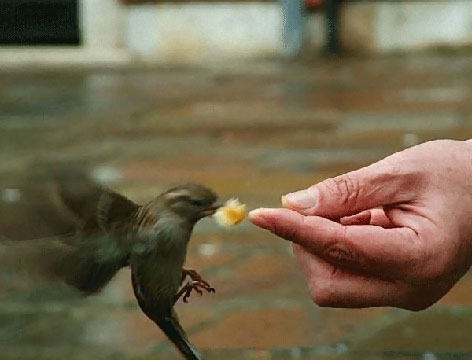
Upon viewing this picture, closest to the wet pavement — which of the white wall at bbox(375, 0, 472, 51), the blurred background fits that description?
the blurred background

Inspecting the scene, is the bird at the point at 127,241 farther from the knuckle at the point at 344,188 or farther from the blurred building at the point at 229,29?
the blurred building at the point at 229,29

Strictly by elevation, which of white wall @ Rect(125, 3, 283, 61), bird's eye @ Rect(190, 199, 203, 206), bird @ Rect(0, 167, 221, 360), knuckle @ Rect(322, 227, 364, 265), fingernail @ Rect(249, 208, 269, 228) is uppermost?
bird's eye @ Rect(190, 199, 203, 206)

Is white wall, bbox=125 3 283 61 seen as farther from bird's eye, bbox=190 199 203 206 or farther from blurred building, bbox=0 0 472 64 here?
bird's eye, bbox=190 199 203 206

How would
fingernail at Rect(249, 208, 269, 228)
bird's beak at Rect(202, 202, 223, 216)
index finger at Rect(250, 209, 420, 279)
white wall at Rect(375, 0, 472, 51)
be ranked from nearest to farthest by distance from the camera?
bird's beak at Rect(202, 202, 223, 216) < fingernail at Rect(249, 208, 269, 228) < index finger at Rect(250, 209, 420, 279) < white wall at Rect(375, 0, 472, 51)

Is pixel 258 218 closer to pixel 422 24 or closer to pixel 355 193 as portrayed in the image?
pixel 355 193

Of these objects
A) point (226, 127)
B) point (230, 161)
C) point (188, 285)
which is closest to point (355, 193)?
point (188, 285)

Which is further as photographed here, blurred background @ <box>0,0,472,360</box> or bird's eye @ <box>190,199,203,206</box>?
blurred background @ <box>0,0,472,360</box>

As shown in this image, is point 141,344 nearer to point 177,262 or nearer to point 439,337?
point 439,337

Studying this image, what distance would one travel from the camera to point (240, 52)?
7887 mm

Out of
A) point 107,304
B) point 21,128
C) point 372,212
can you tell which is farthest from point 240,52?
point 372,212

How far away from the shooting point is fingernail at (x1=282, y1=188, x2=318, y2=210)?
3.44 feet

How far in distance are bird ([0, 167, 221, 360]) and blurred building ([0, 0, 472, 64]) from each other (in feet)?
23.5

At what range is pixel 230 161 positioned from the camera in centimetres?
328

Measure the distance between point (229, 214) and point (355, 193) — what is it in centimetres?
43
